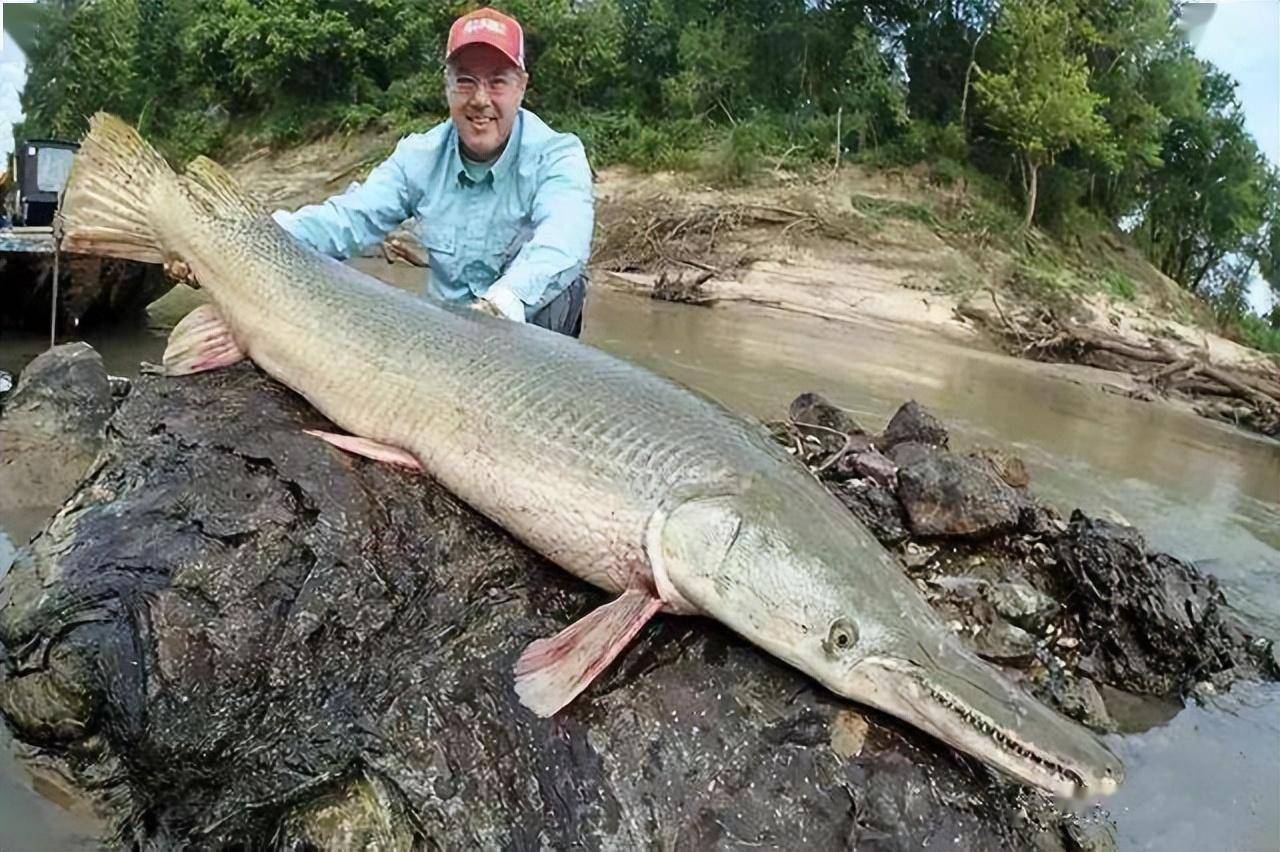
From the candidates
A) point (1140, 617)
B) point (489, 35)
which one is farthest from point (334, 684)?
point (1140, 617)

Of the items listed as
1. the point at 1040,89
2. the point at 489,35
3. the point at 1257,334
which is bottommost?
the point at 1257,334

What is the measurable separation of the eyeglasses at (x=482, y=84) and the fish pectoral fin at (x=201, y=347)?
1.28 metres

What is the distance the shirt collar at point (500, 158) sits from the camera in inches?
166

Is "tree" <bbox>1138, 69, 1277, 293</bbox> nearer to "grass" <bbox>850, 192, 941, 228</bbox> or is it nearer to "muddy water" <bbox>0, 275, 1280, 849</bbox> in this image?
"grass" <bbox>850, 192, 941, 228</bbox>

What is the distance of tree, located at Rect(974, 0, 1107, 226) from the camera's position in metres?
21.9

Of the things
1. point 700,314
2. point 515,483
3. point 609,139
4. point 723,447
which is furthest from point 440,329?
point 609,139

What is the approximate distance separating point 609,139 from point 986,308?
1030cm

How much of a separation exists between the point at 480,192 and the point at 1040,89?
68.5 feet

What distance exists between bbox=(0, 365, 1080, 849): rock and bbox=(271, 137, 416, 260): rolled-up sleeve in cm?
129

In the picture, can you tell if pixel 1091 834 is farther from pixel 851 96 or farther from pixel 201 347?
pixel 851 96

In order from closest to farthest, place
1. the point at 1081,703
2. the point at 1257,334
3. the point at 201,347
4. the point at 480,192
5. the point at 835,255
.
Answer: the point at 201,347
the point at 1081,703
the point at 480,192
the point at 835,255
the point at 1257,334

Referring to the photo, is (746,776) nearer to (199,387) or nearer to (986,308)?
(199,387)

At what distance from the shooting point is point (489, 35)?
3.90 meters

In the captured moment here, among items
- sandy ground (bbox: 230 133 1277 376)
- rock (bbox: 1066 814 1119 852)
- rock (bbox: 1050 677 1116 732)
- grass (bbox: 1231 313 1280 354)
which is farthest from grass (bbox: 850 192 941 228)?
rock (bbox: 1066 814 1119 852)
